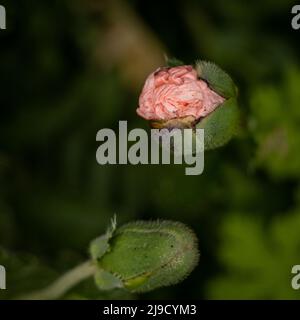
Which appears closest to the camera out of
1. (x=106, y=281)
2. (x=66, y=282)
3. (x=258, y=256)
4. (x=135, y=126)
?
(x=106, y=281)

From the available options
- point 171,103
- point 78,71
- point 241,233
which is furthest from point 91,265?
point 78,71

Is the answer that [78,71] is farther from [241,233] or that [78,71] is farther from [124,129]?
[241,233]

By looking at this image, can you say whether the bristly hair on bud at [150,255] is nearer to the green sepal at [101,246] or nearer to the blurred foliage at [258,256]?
the green sepal at [101,246]

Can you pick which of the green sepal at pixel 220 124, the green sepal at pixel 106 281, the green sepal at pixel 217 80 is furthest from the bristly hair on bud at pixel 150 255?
the green sepal at pixel 217 80

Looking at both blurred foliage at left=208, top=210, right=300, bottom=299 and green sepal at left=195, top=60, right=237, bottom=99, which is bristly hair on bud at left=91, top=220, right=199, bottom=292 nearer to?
green sepal at left=195, top=60, right=237, bottom=99

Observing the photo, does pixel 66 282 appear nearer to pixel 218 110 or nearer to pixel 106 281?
pixel 106 281

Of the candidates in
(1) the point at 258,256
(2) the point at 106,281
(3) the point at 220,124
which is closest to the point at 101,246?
(2) the point at 106,281
